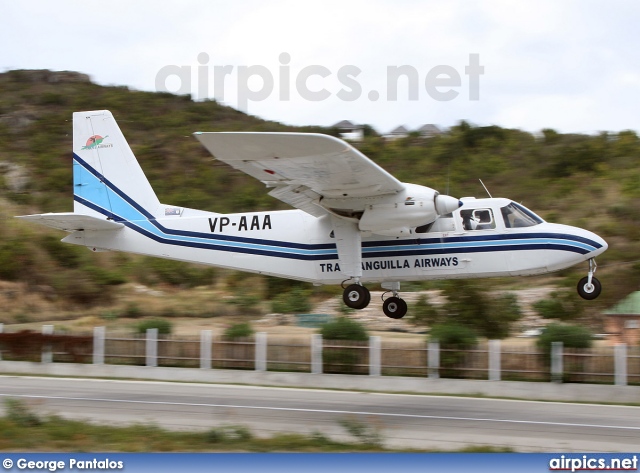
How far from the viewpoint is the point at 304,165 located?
16.7 m

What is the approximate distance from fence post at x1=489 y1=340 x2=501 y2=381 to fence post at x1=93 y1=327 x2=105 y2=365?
12.5m

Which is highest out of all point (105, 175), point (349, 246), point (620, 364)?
point (105, 175)

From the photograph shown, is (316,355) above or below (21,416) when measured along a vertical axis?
below

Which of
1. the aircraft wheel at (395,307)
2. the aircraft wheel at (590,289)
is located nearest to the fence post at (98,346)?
A: the aircraft wheel at (395,307)

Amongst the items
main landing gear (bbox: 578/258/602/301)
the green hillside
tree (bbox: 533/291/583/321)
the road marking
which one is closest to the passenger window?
main landing gear (bbox: 578/258/602/301)

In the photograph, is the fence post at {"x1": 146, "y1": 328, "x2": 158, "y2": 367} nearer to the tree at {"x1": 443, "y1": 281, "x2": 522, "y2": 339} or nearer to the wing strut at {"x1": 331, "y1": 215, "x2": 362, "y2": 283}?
the wing strut at {"x1": 331, "y1": 215, "x2": 362, "y2": 283}

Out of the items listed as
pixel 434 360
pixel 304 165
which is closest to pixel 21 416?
pixel 304 165

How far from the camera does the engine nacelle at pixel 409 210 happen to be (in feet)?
59.9

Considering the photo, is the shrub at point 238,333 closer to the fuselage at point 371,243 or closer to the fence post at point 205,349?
the fence post at point 205,349

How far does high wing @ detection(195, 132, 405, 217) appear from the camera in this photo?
15.2 m

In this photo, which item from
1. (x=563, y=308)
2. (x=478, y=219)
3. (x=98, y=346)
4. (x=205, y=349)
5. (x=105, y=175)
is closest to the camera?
(x=478, y=219)

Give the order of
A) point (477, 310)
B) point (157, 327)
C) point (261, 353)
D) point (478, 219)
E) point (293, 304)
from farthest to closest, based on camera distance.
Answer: point (293, 304) → point (477, 310) → point (157, 327) → point (261, 353) → point (478, 219)

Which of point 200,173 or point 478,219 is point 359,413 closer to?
point 478,219

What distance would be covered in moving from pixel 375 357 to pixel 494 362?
3.39 m
